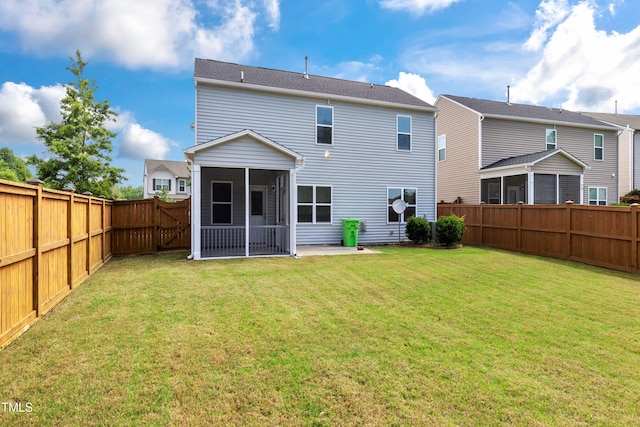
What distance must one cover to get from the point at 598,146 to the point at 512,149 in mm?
5872

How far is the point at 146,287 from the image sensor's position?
19.9ft

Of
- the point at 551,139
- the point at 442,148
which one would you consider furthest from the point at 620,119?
the point at 442,148

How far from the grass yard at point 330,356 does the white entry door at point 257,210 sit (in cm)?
633

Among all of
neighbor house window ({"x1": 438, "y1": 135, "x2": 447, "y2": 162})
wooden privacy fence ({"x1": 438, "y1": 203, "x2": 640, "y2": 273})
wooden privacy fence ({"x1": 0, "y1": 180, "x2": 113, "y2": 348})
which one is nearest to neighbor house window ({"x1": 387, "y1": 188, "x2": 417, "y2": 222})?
wooden privacy fence ({"x1": 438, "y1": 203, "x2": 640, "y2": 273})

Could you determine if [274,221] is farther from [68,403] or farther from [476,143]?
[476,143]

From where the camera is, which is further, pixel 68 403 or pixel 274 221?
pixel 274 221

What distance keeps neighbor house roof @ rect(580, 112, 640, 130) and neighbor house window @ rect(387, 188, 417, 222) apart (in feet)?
62.2

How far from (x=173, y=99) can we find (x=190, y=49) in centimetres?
375

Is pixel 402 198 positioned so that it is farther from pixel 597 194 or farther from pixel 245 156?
pixel 597 194

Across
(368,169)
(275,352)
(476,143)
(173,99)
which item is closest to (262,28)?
(173,99)

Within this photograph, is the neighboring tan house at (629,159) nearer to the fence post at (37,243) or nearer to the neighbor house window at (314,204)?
the neighbor house window at (314,204)

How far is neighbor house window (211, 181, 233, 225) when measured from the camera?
1191cm

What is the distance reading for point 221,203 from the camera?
12.0 m

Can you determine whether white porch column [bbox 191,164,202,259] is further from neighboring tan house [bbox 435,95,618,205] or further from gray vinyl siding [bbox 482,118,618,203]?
gray vinyl siding [bbox 482,118,618,203]
